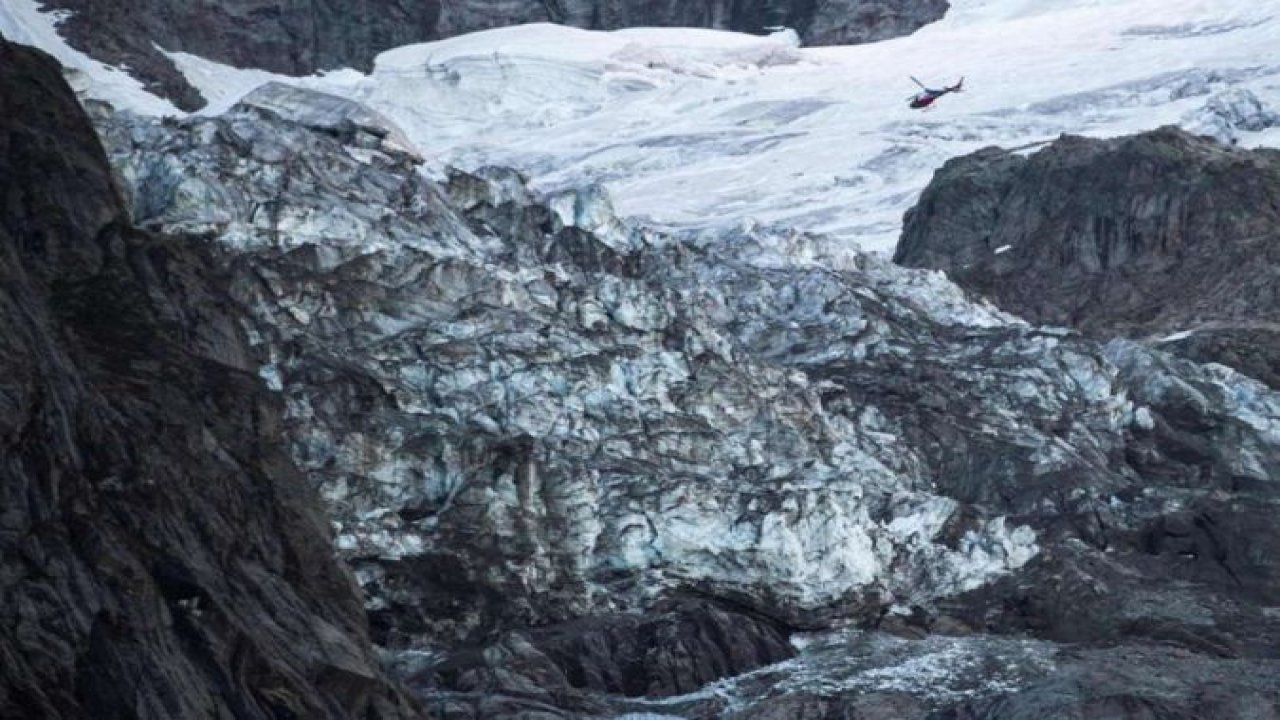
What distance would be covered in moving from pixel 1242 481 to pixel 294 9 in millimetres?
82318

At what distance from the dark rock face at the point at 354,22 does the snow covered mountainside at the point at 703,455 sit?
3916 cm

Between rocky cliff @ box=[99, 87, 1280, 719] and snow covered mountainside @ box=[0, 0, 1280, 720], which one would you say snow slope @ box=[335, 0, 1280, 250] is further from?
rocky cliff @ box=[99, 87, 1280, 719]

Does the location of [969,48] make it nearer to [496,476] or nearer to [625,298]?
[625,298]

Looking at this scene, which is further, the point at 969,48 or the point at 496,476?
the point at 969,48

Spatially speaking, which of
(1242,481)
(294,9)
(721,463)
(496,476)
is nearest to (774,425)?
(721,463)

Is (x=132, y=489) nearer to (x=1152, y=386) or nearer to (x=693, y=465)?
(x=693, y=465)

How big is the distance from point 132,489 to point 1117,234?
2272 inches

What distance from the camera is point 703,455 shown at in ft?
A: 181

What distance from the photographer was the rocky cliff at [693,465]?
46.2 meters

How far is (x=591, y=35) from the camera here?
452 feet

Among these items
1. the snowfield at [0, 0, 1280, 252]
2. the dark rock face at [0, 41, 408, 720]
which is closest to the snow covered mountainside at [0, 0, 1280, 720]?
the dark rock face at [0, 41, 408, 720]

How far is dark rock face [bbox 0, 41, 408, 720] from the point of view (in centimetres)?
3092

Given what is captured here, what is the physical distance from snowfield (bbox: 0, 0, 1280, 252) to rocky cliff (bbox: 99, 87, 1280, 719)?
3214 cm

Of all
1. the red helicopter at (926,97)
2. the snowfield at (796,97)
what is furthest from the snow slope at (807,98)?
the red helicopter at (926,97)
